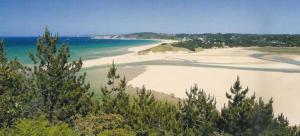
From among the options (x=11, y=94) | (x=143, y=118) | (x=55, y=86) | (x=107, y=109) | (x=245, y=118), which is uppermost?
(x=55, y=86)

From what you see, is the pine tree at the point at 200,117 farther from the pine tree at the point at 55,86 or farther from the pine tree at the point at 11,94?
the pine tree at the point at 11,94

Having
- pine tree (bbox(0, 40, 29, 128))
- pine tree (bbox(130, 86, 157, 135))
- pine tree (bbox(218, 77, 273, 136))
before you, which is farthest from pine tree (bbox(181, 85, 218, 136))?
pine tree (bbox(0, 40, 29, 128))

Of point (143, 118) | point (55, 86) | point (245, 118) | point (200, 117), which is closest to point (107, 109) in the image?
point (143, 118)

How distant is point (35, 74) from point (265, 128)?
15.5 m

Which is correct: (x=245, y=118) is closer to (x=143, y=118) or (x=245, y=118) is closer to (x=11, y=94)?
(x=143, y=118)

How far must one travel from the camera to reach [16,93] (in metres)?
28.1

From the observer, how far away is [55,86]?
1118 inches

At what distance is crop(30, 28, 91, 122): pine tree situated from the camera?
1109 inches

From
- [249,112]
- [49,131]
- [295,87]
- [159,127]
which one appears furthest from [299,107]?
[49,131]

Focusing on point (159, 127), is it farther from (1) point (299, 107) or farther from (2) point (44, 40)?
(1) point (299, 107)

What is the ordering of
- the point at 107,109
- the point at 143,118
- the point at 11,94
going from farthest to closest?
the point at 107,109 → the point at 11,94 → the point at 143,118

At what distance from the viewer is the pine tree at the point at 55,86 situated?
92.4ft

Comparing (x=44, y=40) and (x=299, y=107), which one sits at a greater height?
(x=44, y=40)

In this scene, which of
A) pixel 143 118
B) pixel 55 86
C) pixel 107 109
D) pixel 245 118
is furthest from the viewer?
pixel 55 86
